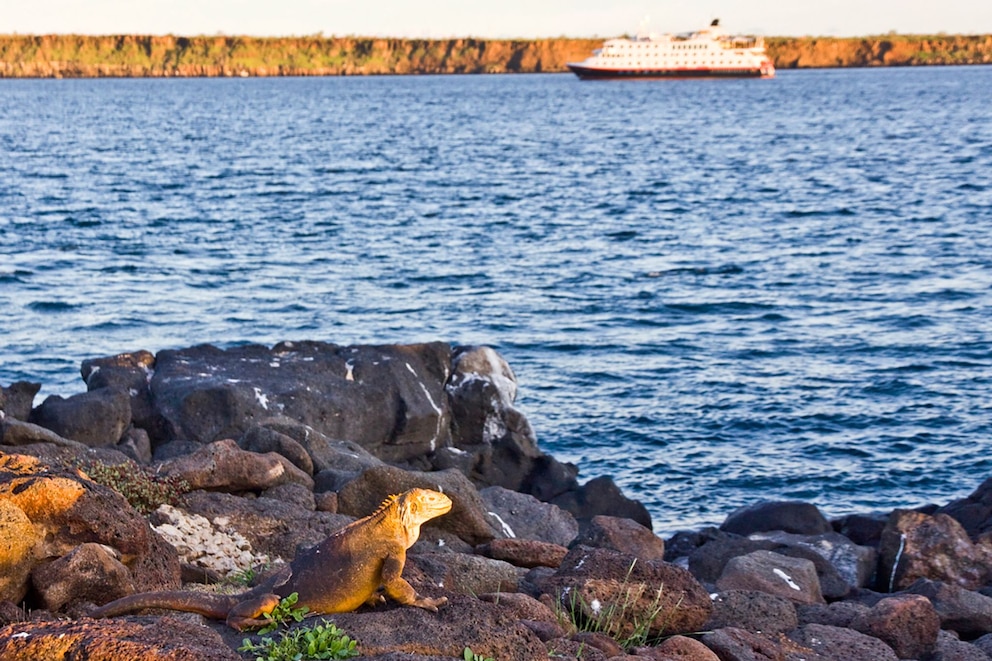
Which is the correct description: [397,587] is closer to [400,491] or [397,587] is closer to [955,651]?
[400,491]

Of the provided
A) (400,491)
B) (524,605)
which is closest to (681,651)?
(524,605)

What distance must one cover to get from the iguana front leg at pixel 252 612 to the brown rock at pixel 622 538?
5.12 metres

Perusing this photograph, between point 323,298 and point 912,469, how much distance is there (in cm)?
1482

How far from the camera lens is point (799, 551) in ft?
38.6

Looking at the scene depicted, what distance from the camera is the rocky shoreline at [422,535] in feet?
20.0

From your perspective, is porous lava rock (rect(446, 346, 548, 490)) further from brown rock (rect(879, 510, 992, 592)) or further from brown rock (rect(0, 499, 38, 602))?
brown rock (rect(0, 499, 38, 602))

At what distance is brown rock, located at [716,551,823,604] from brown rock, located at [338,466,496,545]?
2.10 metres

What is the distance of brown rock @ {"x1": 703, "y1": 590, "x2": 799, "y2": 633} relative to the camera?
25.7 ft

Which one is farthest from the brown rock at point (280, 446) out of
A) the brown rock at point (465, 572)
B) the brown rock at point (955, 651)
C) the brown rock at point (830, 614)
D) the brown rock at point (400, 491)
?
the brown rock at point (955, 651)

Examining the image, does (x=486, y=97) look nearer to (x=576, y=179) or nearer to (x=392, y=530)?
(x=576, y=179)

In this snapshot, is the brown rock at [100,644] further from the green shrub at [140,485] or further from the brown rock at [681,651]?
the green shrub at [140,485]

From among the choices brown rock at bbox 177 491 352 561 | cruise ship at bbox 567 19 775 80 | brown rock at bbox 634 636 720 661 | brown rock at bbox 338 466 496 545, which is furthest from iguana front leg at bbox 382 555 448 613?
cruise ship at bbox 567 19 775 80

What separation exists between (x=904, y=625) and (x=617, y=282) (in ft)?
70.6

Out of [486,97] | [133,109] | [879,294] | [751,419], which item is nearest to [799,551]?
[751,419]
